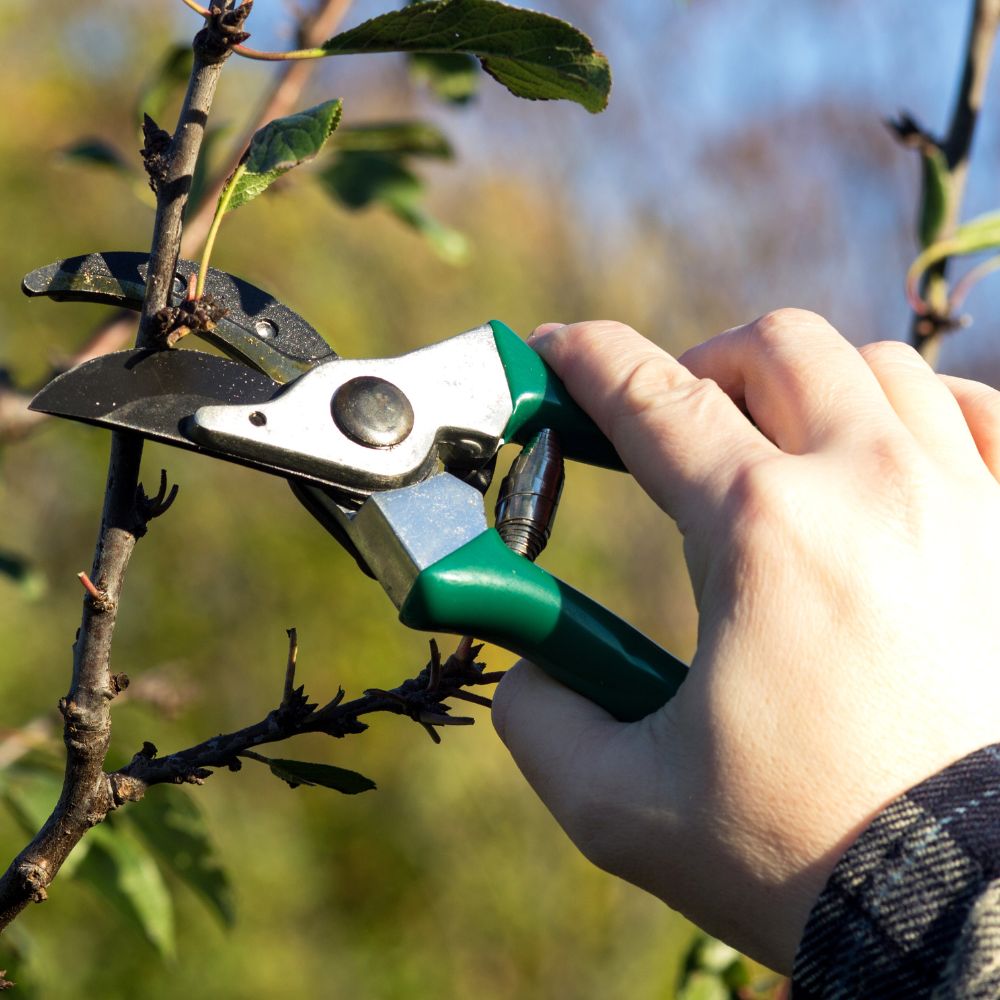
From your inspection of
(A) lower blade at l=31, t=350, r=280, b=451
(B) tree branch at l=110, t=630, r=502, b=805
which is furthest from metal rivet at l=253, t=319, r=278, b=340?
(B) tree branch at l=110, t=630, r=502, b=805

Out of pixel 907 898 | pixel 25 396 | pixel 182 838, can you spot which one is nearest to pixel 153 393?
pixel 907 898

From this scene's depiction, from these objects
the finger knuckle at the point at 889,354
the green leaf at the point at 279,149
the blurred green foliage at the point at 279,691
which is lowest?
the blurred green foliage at the point at 279,691

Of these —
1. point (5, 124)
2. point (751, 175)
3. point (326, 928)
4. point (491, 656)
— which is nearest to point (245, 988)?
point (326, 928)

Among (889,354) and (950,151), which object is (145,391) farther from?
(950,151)

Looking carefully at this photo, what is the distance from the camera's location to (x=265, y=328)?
1.12 meters

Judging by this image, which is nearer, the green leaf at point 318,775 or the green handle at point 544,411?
the green leaf at point 318,775

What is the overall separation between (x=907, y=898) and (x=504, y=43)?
2.35 ft

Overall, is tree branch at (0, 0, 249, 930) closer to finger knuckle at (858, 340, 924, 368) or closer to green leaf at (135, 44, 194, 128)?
finger knuckle at (858, 340, 924, 368)

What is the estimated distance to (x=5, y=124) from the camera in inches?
258

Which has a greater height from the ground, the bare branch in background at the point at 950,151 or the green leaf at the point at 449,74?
the green leaf at the point at 449,74

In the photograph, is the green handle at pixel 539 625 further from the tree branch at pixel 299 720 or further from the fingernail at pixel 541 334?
the fingernail at pixel 541 334

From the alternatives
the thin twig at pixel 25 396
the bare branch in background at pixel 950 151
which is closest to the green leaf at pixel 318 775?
the thin twig at pixel 25 396

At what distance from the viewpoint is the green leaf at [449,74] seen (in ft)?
6.91

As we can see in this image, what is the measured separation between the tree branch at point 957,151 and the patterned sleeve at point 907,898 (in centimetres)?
101
